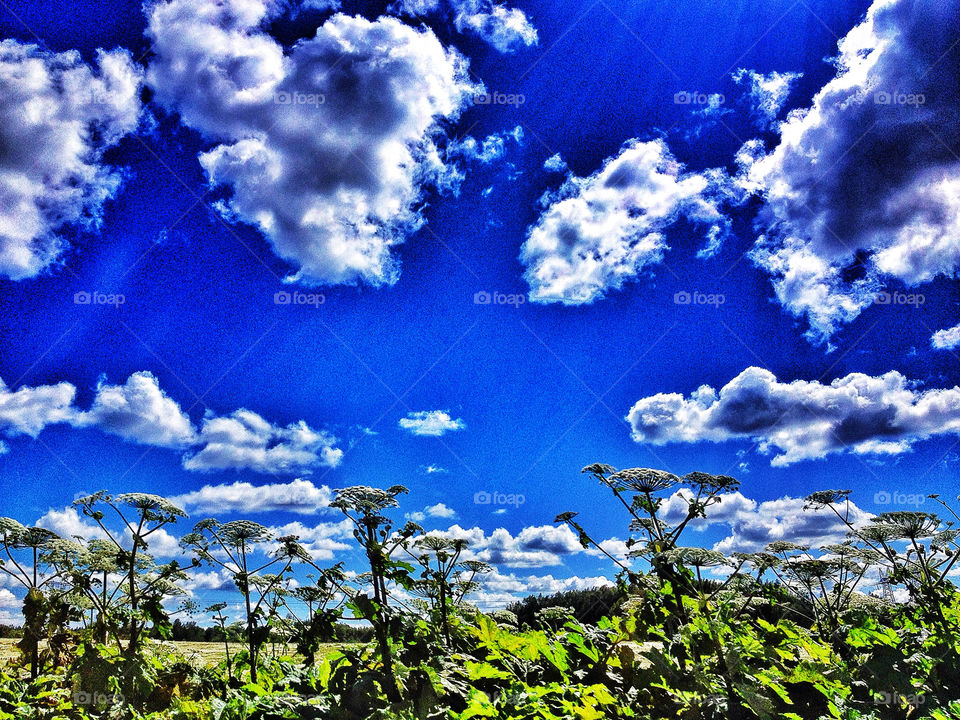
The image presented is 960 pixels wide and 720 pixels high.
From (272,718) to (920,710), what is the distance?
3.88 metres

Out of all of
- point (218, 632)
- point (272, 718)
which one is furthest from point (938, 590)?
point (218, 632)

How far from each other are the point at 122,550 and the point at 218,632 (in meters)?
0.98

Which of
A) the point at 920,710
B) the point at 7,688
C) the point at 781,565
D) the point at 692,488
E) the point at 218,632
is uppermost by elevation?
the point at 692,488

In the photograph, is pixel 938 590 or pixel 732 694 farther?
pixel 938 590

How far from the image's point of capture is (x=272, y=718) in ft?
8.75

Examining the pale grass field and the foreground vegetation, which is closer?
the foreground vegetation

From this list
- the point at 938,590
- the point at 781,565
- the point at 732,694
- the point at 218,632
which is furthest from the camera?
the point at 781,565

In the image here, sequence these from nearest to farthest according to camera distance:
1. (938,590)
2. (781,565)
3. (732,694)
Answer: (732,694)
(938,590)
(781,565)

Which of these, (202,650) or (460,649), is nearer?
(460,649)

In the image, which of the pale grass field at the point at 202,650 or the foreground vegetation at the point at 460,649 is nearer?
the foreground vegetation at the point at 460,649

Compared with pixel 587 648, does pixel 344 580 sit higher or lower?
higher

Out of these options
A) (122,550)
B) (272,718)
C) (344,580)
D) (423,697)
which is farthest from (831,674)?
(122,550)

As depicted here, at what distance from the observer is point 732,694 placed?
2.91 m

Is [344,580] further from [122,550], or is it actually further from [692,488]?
[692,488]
